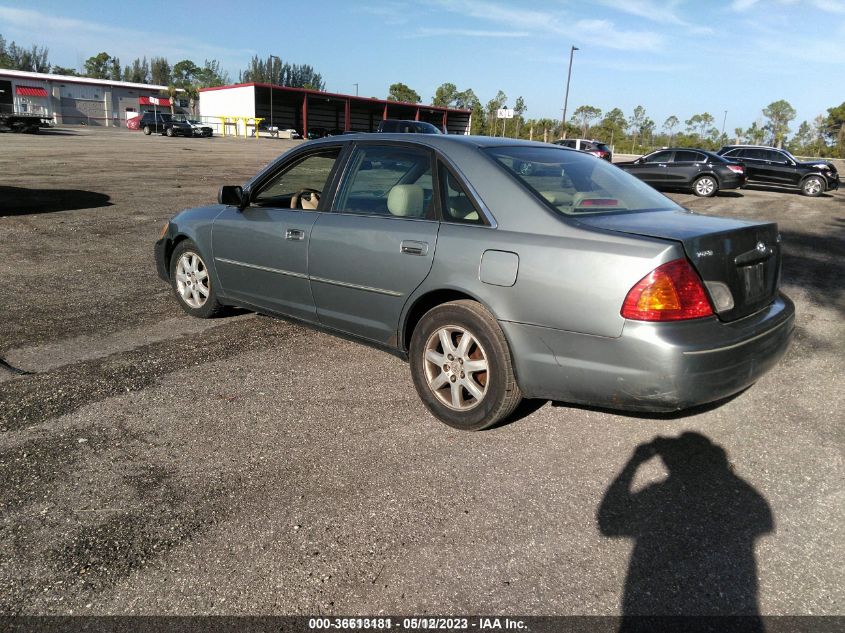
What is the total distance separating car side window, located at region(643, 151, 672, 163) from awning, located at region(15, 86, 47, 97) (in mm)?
68961

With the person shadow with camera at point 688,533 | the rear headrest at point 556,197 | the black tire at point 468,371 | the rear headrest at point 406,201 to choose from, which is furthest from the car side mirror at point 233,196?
the person shadow with camera at point 688,533

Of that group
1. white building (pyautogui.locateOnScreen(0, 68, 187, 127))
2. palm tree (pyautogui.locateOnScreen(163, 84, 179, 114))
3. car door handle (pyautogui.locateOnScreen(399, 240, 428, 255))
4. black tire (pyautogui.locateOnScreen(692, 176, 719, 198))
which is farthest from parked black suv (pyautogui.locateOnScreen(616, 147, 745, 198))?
palm tree (pyautogui.locateOnScreen(163, 84, 179, 114))

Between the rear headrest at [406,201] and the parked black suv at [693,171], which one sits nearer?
the rear headrest at [406,201]

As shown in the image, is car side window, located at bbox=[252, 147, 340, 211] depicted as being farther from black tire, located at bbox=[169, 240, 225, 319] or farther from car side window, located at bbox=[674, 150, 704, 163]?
car side window, located at bbox=[674, 150, 704, 163]

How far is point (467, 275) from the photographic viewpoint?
11.2ft

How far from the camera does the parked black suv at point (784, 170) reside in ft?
69.1

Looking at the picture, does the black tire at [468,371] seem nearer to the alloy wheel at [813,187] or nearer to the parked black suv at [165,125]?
the alloy wheel at [813,187]

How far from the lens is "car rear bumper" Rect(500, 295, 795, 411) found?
2.89 m

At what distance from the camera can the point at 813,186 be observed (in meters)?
21.2

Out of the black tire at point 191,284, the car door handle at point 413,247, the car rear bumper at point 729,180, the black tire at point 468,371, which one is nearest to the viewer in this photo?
the black tire at point 468,371

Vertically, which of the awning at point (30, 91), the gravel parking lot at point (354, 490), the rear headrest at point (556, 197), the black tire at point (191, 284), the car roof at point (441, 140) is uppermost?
the awning at point (30, 91)

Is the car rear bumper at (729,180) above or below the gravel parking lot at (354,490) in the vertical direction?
above

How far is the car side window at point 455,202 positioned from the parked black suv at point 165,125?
48.9 m

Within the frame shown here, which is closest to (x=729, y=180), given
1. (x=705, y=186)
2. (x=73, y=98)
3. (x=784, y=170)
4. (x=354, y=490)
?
(x=705, y=186)
